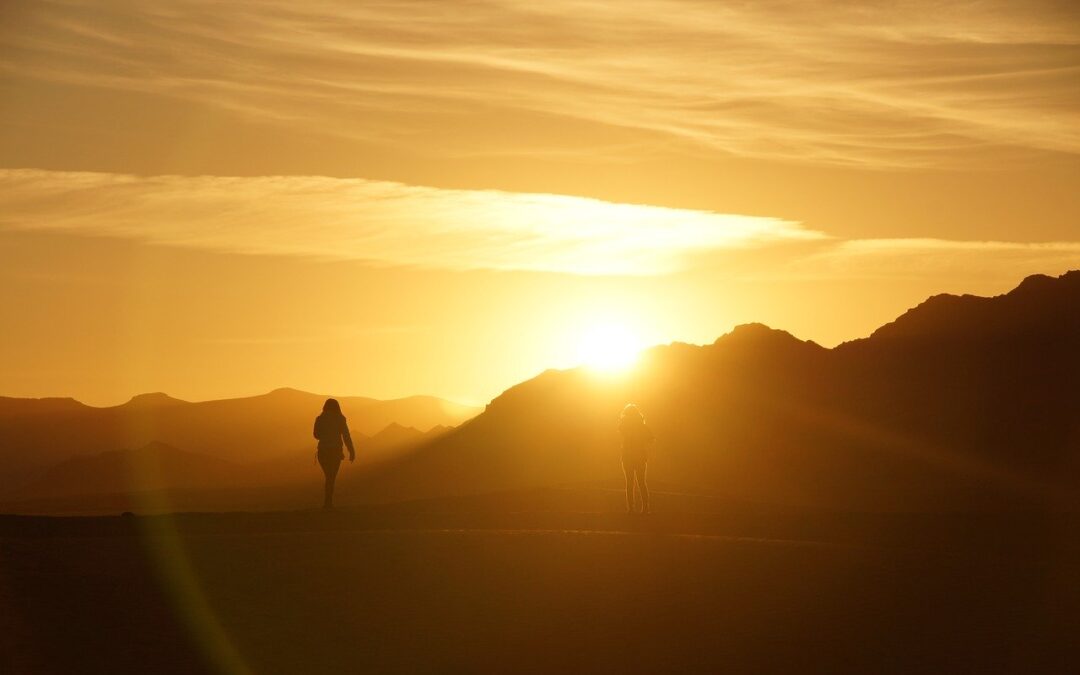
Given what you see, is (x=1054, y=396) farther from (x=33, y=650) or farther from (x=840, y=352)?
(x=33, y=650)

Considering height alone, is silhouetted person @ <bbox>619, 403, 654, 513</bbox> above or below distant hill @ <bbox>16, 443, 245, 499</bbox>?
below

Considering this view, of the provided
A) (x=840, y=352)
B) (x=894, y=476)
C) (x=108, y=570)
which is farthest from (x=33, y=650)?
(x=840, y=352)

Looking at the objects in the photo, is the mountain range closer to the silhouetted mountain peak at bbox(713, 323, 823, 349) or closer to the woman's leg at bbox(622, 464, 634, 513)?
the silhouetted mountain peak at bbox(713, 323, 823, 349)

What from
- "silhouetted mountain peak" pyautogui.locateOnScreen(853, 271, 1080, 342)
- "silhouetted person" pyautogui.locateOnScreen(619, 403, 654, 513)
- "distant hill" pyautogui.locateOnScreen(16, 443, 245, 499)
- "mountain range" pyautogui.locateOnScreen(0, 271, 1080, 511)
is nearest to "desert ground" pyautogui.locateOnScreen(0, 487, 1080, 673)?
"silhouetted person" pyautogui.locateOnScreen(619, 403, 654, 513)

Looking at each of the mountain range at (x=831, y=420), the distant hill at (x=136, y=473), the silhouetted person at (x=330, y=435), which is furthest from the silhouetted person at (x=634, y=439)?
the distant hill at (x=136, y=473)

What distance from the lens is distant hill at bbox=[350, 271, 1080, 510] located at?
280 ft

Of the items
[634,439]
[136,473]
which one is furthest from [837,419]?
[136,473]

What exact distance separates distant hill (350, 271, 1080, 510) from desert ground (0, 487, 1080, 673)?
5236 centimetres

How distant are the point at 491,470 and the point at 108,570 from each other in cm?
7272

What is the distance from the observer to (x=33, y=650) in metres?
17.7

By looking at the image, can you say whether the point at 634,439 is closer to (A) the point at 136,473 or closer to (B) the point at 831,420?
(B) the point at 831,420

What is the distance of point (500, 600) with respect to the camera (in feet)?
70.9

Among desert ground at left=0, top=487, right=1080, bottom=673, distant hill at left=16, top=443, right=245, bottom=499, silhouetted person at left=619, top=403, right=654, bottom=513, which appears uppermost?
distant hill at left=16, top=443, right=245, bottom=499

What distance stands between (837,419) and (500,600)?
7804cm
